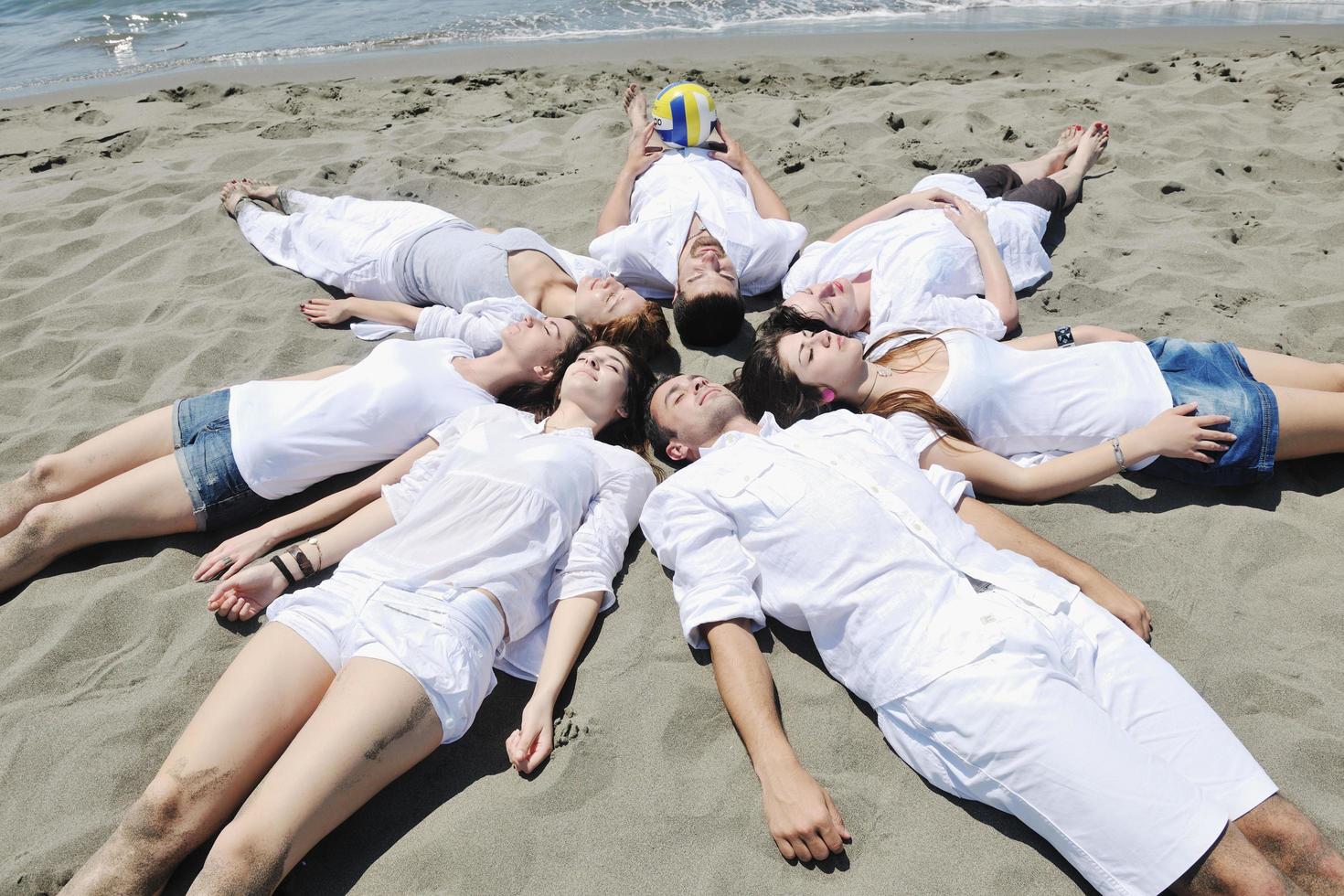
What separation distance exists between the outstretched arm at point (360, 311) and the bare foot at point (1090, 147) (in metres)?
4.43

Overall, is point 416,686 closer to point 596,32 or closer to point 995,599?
point 995,599

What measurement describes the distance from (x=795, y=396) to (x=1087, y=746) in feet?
6.27

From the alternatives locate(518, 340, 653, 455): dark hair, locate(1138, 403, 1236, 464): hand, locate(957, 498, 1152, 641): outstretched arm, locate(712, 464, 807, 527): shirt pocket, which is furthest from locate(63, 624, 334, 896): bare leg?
locate(1138, 403, 1236, 464): hand

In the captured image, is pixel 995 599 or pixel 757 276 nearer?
pixel 995 599

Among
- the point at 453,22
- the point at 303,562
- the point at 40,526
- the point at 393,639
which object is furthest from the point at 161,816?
the point at 453,22

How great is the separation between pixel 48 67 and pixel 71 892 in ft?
38.3

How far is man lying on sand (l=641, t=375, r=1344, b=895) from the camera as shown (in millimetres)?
2379

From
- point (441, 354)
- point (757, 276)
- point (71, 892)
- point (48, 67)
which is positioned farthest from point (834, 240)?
point (48, 67)

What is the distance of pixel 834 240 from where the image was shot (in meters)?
5.31

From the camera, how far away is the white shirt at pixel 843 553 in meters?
2.80

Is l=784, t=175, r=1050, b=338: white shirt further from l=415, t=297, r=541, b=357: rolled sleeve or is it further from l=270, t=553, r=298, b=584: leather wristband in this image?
l=270, t=553, r=298, b=584: leather wristband

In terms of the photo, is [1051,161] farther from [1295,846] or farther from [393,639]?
[393,639]

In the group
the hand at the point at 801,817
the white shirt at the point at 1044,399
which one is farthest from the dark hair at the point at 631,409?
the hand at the point at 801,817

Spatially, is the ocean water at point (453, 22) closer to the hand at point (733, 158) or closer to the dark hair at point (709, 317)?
the hand at point (733, 158)
